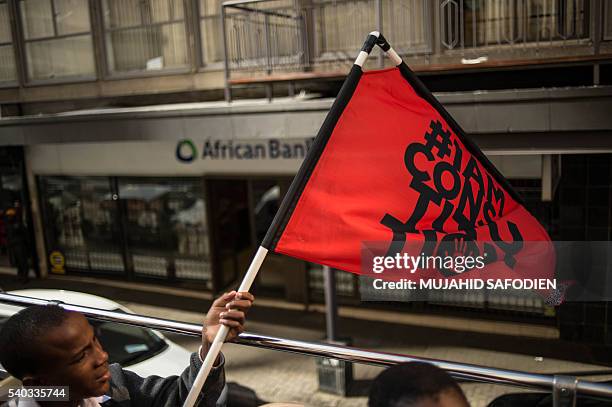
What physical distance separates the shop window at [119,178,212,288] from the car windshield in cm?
452

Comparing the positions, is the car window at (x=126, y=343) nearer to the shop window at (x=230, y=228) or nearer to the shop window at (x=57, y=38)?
the shop window at (x=57, y=38)

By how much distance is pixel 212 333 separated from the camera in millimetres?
2438

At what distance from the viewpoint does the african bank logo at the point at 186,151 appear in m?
10.1

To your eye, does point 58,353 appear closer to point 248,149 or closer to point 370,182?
point 370,182

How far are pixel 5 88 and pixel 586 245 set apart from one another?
801 centimetres

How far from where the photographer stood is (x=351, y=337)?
28.4 feet

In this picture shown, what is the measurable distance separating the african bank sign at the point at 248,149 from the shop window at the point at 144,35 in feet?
4.43

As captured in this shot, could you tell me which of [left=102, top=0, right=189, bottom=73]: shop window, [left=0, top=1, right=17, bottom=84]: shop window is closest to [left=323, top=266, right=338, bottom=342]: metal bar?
[left=102, top=0, right=189, bottom=73]: shop window

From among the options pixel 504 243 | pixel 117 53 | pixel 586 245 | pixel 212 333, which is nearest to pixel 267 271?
pixel 117 53

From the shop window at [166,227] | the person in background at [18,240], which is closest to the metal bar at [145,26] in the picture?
the shop window at [166,227]

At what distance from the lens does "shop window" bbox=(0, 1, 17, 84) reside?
7.55m

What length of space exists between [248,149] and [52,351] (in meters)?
7.14

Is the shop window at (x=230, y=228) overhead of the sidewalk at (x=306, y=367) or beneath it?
overhead

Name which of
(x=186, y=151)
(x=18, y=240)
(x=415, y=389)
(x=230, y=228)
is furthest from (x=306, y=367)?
(x=415, y=389)
